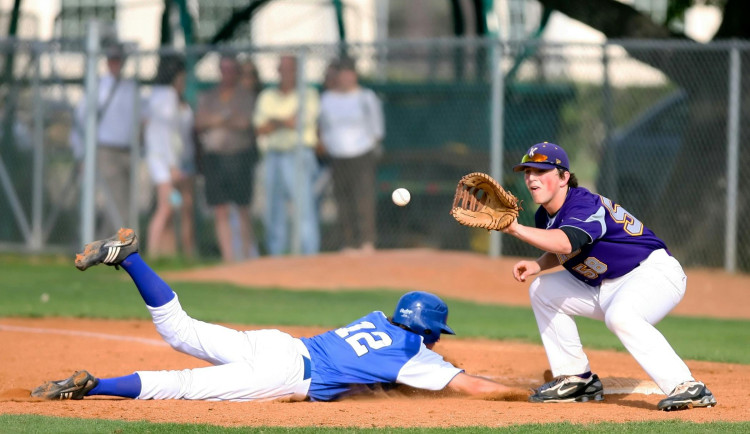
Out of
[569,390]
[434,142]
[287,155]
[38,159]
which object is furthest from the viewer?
[434,142]

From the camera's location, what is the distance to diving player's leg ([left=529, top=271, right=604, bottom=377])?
6.09 meters

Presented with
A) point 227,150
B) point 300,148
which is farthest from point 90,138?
point 300,148

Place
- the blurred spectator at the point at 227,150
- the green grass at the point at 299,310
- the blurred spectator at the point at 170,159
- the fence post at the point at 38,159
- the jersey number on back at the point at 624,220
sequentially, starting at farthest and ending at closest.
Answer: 1. the fence post at the point at 38,159
2. the blurred spectator at the point at 170,159
3. the blurred spectator at the point at 227,150
4. the green grass at the point at 299,310
5. the jersey number on back at the point at 624,220

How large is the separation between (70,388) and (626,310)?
9.61 ft

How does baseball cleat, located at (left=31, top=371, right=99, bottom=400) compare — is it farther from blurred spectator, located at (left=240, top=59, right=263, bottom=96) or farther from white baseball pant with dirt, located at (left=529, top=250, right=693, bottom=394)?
blurred spectator, located at (left=240, top=59, right=263, bottom=96)

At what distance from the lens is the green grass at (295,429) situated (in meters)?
4.86

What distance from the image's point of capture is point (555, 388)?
6.07 meters

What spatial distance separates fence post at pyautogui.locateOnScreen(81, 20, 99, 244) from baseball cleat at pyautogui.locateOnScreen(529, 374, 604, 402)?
8819mm

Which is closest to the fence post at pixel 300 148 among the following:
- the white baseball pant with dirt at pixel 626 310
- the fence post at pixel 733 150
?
A: the fence post at pixel 733 150

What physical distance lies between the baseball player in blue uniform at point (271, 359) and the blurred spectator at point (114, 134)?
8853 millimetres

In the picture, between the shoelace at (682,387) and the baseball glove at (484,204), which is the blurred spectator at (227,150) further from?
the shoelace at (682,387)

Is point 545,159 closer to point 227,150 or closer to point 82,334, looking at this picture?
point 82,334

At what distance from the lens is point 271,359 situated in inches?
225

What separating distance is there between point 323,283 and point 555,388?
21.3 ft
